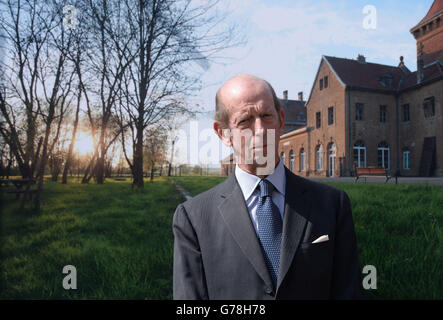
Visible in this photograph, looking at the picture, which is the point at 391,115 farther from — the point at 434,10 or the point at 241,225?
the point at 241,225

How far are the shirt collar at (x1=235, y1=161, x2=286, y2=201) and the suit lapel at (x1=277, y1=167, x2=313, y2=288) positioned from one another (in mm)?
38

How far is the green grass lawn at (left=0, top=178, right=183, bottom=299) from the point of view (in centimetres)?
196

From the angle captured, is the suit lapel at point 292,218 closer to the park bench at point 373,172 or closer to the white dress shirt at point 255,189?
the white dress shirt at point 255,189

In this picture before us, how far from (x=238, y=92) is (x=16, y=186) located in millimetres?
2879

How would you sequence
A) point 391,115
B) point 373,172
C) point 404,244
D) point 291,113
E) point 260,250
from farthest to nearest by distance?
point 373,172, point 391,115, point 291,113, point 404,244, point 260,250

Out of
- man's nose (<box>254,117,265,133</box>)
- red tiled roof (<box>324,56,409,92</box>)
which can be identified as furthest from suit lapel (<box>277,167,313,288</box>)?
red tiled roof (<box>324,56,409,92</box>)

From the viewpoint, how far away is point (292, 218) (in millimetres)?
1162

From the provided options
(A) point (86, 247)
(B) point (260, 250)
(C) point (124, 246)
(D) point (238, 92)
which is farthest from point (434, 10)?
(A) point (86, 247)

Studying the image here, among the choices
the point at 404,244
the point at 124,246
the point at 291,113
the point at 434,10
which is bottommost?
the point at 124,246

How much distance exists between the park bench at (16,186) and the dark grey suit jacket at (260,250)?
2.37 m

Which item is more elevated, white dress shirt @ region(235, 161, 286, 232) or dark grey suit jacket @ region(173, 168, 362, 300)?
white dress shirt @ region(235, 161, 286, 232)

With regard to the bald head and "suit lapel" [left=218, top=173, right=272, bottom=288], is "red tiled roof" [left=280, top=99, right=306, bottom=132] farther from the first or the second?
"suit lapel" [left=218, top=173, right=272, bottom=288]
